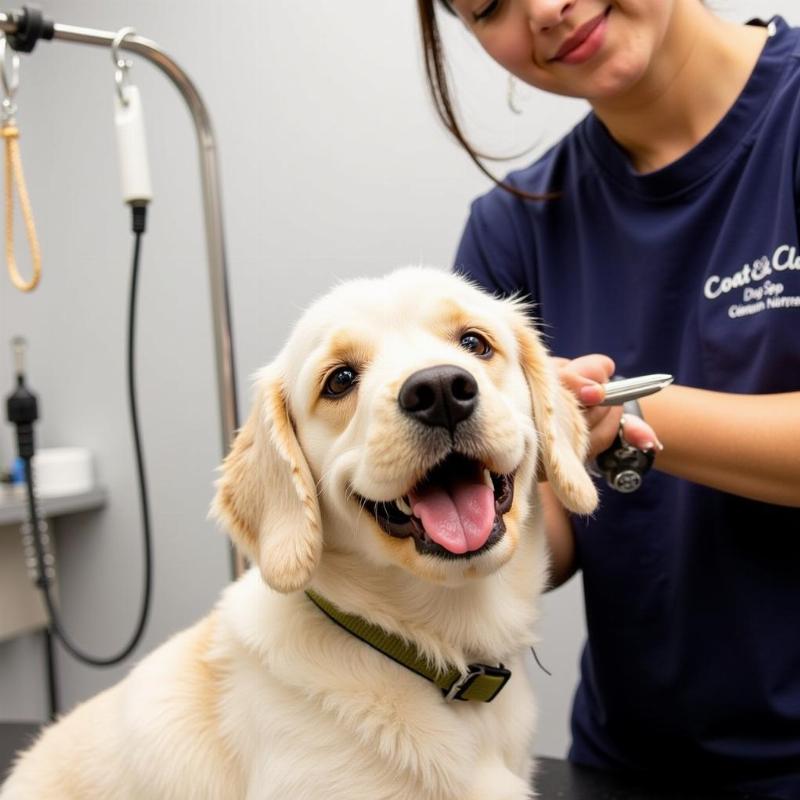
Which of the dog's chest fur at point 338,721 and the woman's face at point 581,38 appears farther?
the woman's face at point 581,38

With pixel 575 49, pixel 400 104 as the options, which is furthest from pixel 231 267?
pixel 575 49

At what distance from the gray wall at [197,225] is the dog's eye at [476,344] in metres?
1.00

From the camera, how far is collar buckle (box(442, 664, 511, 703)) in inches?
32.8

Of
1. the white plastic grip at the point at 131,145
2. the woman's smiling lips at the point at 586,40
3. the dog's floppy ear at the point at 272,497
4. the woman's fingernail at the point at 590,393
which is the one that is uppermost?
the woman's smiling lips at the point at 586,40

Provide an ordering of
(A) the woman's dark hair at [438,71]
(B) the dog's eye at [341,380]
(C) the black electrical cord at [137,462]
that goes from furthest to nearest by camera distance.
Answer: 1. (C) the black electrical cord at [137,462]
2. (A) the woman's dark hair at [438,71]
3. (B) the dog's eye at [341,380]

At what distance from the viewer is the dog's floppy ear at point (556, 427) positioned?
900mm

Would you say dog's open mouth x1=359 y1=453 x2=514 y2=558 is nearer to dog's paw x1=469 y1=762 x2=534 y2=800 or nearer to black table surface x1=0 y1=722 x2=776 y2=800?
dog's paw x1=469 y1=762 x2=534 y2=800

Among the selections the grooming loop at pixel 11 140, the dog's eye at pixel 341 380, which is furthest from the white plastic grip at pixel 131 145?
the dog's eye at pixel 341 380

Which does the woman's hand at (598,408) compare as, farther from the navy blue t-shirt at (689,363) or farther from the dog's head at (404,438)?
the navy blue t-shirt at (689,363)

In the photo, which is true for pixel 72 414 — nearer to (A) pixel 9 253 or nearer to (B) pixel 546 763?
(A) pixel 9 253

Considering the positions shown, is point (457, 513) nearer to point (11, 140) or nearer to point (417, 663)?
point (417, 663)

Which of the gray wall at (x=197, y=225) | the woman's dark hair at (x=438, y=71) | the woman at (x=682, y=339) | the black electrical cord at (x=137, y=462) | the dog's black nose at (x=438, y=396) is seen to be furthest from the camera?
the gray wall at (x=197, y=225)

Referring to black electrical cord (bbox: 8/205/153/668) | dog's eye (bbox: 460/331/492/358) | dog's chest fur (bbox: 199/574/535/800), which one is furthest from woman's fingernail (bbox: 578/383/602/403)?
black electrical cord (bbox: 8/205/153/668)

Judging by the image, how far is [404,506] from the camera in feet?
2.60
